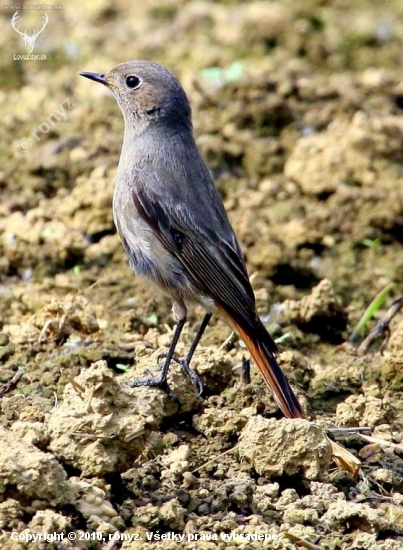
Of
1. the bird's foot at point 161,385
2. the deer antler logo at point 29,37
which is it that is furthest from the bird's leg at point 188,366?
the deer antler logo at point 29,37

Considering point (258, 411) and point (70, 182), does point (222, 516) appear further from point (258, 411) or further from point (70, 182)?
point (70, 182)

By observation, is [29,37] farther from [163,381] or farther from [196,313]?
[163,381]

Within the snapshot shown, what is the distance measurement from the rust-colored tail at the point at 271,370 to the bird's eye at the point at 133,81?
1.98 metres

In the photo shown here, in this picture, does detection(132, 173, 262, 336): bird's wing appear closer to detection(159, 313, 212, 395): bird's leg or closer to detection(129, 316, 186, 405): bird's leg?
detection(159, 313, 212, 395): bird's leg

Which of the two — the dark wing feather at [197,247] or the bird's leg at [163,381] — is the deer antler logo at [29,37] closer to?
the dark wing feather at [197,247]

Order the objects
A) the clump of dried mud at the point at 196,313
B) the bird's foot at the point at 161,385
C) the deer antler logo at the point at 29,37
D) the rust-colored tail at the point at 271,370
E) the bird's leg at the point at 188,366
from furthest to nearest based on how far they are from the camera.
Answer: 1. the deer antler logo at the point at 29,37
2. the bird's leg at the point at 188,366
3. the bird's foot at the point at 161,385
4. the rust-colored tail at the point at 271,370
5. the clump of dried mud at the point at 196,313

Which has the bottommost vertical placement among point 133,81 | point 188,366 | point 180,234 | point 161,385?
point 161,385

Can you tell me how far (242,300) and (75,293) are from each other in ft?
5.35

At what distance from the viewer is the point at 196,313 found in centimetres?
716

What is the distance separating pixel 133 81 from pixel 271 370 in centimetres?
247

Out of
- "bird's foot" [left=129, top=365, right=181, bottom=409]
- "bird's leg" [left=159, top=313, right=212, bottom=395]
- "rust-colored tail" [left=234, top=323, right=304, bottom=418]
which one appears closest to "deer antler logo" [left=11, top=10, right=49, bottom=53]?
"bird's leg" [left=159, top=313, right=212, bottom=395]

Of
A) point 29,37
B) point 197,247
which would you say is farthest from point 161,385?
point 29,37

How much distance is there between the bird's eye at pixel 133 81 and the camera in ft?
22.5

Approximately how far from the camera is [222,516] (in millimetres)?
4734
